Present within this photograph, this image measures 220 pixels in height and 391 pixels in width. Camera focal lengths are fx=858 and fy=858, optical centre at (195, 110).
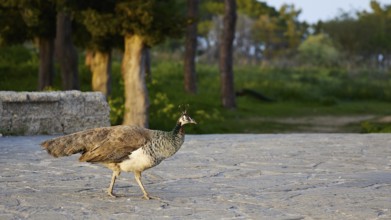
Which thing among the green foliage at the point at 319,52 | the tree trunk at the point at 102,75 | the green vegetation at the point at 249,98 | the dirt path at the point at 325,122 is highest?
the green foliage at the point at 319,52

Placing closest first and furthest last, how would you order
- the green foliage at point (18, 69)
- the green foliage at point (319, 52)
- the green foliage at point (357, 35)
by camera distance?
the green foliage at point (18, 69) → the green foliage at point (357, 35) → the green foliage at point (319, 52)

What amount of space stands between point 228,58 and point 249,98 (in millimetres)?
4333

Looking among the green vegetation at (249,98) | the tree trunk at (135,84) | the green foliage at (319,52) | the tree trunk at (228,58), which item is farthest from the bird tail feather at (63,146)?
the green foliage at (319,52)

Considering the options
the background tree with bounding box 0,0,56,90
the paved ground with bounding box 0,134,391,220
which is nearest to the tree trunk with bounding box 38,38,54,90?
the background tree with bounding box 0,0,56,90

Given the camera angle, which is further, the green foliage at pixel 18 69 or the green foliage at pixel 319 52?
the green foliage at pixel 319 52

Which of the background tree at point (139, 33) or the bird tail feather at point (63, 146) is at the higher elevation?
the background tree at point (139, 33)

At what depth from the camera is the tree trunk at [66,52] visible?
21.2 m

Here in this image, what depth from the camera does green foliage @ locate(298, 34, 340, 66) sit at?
71831mm

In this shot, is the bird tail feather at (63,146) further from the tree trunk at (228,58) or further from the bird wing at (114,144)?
the tree trunk at (228,58)

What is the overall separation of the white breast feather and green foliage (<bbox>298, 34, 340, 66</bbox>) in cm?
6318

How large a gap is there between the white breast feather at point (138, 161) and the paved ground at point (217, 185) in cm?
32

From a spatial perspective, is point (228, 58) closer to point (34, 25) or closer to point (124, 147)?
point (34, 25)

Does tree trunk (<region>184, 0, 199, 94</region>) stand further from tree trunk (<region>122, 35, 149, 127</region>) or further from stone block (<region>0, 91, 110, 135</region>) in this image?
stone block (<region>0, 91, 110, 135</region>)

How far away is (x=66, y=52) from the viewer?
70.6 feet
